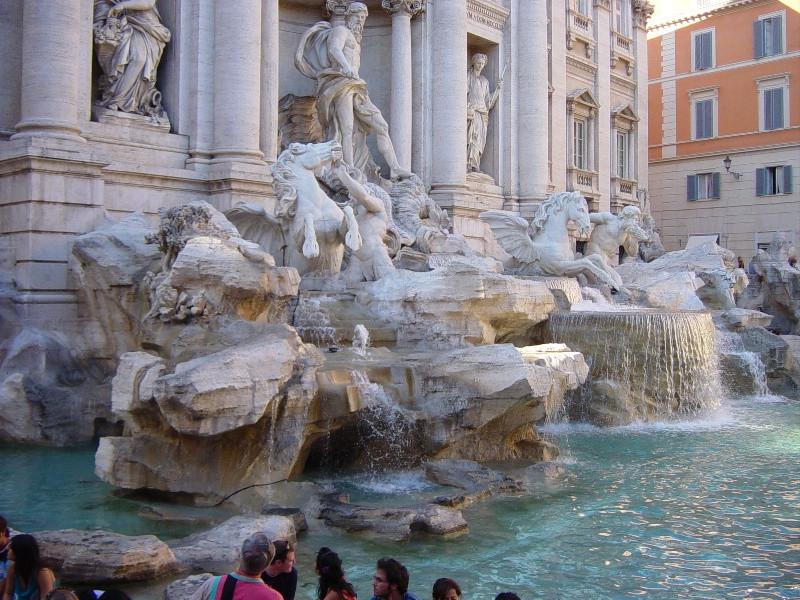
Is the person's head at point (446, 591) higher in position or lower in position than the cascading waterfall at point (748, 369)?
lower

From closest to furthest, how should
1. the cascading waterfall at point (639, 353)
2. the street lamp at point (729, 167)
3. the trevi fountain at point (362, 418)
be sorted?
the trevi fountain at point (362, 418) → the cascading waterfall at point (639, 353) → the street lamp at point (729, 167)

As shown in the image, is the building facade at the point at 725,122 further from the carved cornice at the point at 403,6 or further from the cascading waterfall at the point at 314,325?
the cascading waterfall at the point at 314,325

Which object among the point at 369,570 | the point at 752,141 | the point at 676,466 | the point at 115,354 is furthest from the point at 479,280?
the point at 752,141

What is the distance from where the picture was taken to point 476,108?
655 inches

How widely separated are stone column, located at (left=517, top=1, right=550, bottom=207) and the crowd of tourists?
1447cm

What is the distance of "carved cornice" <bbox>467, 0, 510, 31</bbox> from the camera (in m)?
16.4

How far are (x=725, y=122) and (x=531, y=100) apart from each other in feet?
36.3

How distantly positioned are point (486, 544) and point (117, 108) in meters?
7.86

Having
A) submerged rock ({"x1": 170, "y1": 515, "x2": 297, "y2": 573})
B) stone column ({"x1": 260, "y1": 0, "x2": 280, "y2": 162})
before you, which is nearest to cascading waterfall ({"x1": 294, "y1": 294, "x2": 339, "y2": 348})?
submerged rock ({"x1": 170, "y1": 515, "x2": 297, "y2": 573})

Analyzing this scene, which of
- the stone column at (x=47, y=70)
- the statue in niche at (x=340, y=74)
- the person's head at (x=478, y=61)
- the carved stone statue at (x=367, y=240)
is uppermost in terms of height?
the person's head at (x=478, y=61)

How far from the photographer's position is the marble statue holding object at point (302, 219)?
9453 mm

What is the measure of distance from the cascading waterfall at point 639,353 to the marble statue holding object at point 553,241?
2675mm

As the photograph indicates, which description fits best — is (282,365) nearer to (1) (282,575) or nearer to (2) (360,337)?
(2) (360,337)

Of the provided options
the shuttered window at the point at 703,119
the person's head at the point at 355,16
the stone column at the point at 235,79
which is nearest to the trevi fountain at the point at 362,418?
the stone column at the point at 235,79
